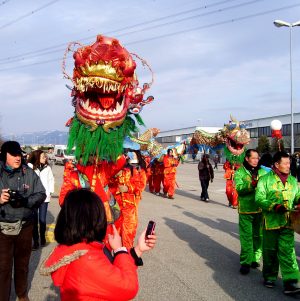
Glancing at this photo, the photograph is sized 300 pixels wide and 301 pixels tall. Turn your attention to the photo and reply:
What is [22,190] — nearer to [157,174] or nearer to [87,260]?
[87,260]

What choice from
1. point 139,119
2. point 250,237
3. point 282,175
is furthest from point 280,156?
point 139,119

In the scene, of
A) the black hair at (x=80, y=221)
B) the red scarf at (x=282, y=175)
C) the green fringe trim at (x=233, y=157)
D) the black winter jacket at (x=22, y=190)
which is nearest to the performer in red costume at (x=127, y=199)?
the black winter jacket at (x=22, y=190)

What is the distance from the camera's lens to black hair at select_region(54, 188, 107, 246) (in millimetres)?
2178

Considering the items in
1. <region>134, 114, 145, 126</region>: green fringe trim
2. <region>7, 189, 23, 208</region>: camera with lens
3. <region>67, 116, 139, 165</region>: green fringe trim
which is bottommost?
<region>7, 189, 23, 208</region>: camera with lens

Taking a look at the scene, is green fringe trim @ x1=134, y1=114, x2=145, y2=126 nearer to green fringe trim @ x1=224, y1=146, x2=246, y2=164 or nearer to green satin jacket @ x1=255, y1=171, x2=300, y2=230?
green satin jacket @ x1=255, y1=171, x2=300, y2=230

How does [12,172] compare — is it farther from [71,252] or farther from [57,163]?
[57,163]

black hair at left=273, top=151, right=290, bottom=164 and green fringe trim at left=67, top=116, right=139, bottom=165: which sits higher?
green fringe trim at left=67, top=116, right=139, bottom=165

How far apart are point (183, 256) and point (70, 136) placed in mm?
3055

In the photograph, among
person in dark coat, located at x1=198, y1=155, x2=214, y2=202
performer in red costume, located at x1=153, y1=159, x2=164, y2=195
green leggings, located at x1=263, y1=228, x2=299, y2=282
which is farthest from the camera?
performer in red costume, located at x1=153, y1=159, x2=164, y2=195

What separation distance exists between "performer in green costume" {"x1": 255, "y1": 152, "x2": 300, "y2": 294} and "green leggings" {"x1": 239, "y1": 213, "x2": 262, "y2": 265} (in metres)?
0.59

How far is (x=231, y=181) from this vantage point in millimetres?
11258

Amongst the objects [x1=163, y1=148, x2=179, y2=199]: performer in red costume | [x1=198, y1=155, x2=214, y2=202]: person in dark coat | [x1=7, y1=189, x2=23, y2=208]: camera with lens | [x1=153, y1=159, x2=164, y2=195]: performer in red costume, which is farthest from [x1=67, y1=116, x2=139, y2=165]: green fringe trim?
[x1=153, y1=159, x2=164, y2=195]: performer in red costume

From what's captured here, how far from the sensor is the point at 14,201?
4.08 meters

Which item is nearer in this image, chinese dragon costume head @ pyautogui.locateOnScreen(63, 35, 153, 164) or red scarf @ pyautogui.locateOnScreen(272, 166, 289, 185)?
chinese dragon costume head @ pyautogui.locateOnScreen(63, 35, 153, 164)
